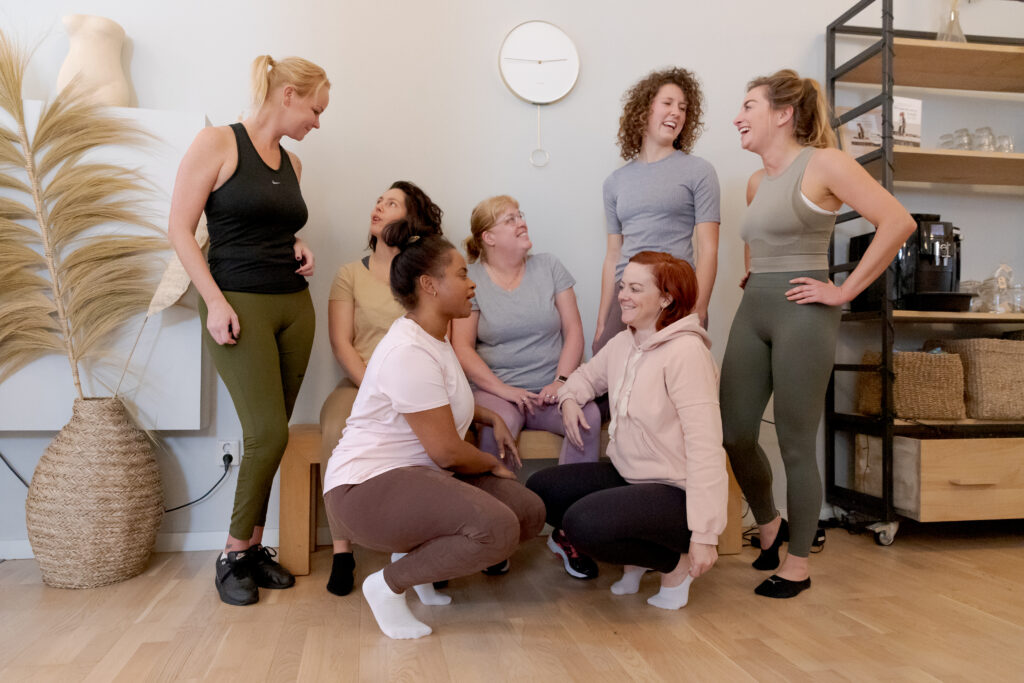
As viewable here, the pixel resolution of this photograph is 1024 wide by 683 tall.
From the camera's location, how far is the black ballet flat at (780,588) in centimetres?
199

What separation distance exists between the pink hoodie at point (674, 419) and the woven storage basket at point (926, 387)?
126 centimetres

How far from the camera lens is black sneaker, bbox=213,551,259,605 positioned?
1938 mm

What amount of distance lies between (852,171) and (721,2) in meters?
1.34

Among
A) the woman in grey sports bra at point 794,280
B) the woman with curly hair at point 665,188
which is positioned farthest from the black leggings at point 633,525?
the woman with curly hair at point 665,188

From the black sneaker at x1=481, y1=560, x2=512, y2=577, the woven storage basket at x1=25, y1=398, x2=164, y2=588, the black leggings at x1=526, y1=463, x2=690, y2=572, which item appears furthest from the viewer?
the black sneaker at x1=481, y1=560, x2=512, y2=577

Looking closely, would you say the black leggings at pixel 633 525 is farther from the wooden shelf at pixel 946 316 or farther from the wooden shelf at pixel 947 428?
the wooden shelf at pixel 946 316

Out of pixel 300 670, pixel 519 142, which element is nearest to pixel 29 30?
pixel 519 142

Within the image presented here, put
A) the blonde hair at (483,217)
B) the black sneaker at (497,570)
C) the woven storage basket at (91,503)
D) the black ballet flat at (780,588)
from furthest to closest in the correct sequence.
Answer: the blonde hair at (483,217) → the black sneaker at (497,570) → the woven storage basket at (91,503) → the black ballet flat at (780,588)

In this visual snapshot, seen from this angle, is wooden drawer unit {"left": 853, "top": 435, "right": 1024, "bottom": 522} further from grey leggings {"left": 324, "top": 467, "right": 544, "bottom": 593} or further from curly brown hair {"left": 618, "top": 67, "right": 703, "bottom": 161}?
grey leggings {"left": 324, "top": 467, "right": 544, "bottom": 593}

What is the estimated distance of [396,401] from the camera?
5.36ft

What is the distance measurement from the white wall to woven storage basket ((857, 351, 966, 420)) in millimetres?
653

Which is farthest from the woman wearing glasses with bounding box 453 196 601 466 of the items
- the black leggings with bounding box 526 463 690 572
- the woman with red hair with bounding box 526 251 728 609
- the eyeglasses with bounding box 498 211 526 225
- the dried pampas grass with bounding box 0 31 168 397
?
the dried pampas grass with bounding box 0 31 168 397

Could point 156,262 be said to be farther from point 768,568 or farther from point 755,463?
point 768,568

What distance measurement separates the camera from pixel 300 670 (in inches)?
59.5
